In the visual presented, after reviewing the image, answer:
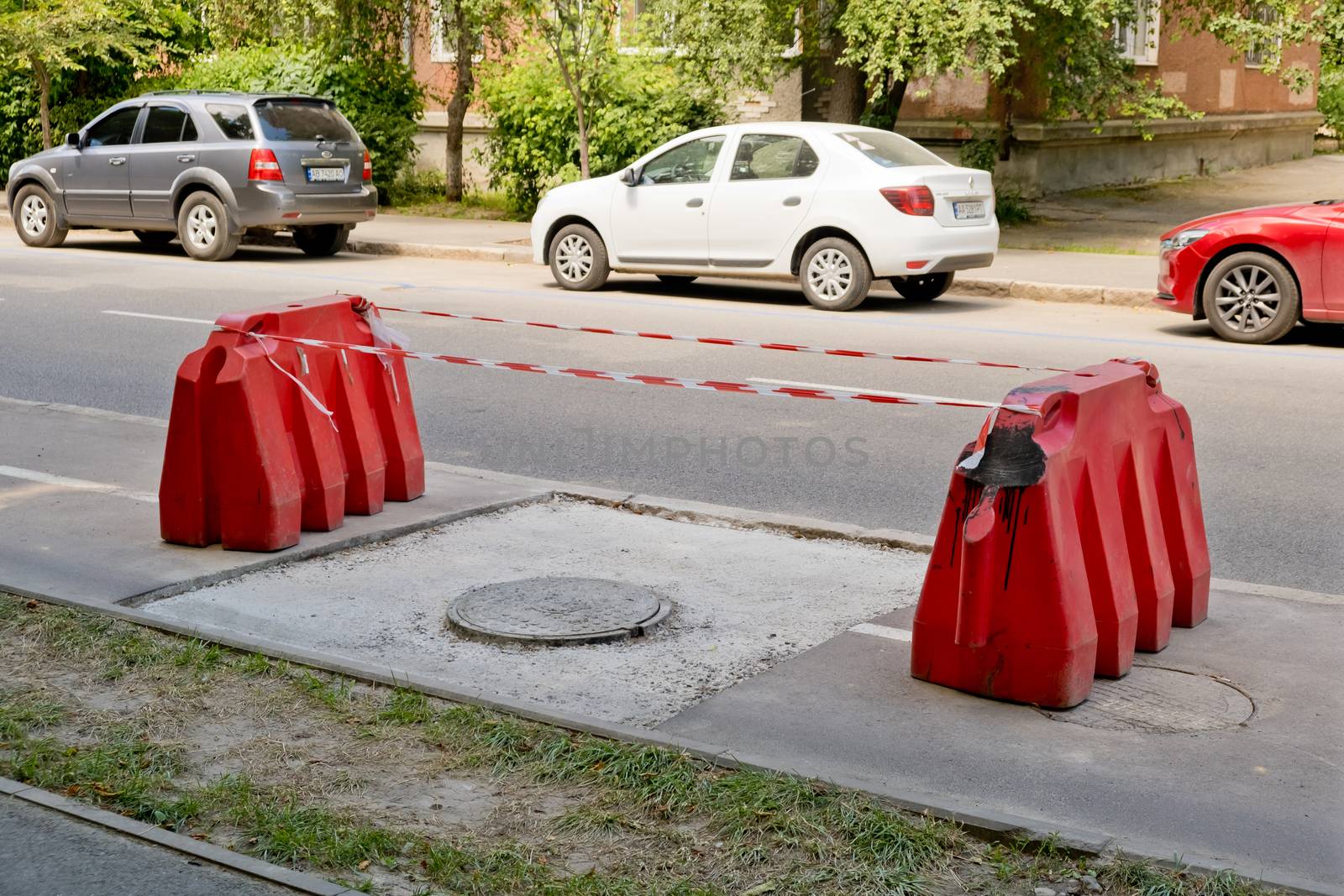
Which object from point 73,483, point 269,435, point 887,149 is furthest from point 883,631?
point 887,149

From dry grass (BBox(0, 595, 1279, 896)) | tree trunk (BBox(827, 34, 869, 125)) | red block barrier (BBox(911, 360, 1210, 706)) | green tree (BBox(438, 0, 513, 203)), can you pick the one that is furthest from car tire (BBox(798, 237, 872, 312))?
green tree (BBox(438, 0, 513, 203))

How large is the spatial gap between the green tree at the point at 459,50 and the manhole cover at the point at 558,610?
18.6m

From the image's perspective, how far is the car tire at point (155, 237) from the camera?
2147cm

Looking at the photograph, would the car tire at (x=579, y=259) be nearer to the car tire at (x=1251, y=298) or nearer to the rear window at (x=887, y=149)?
the rear window at (x=887, y=149)

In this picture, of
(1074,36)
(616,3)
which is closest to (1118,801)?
(1074,36)

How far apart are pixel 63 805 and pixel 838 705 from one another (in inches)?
88.8

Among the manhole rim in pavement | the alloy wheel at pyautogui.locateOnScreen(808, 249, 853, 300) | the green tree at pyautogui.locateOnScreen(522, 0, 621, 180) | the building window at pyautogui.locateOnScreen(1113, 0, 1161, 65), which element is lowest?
the manhole rim in pavement

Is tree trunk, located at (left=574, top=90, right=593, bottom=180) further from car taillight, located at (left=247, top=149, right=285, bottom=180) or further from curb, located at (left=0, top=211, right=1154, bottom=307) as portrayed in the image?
car taillight, located at (left=247, top=149, right=285, bottom=180)

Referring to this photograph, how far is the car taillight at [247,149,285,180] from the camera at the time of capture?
18375mm

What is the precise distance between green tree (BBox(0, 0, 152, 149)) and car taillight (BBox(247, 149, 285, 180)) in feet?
25.0

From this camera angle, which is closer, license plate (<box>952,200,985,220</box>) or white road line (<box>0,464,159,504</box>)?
white road line (<box>0,464,159,504</box>)

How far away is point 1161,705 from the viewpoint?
490cm

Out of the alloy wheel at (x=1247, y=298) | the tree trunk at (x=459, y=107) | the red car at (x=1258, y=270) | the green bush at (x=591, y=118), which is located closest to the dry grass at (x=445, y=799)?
the red car at (x=1258, y=270)

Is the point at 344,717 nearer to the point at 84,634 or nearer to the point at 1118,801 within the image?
the point at 84,634
